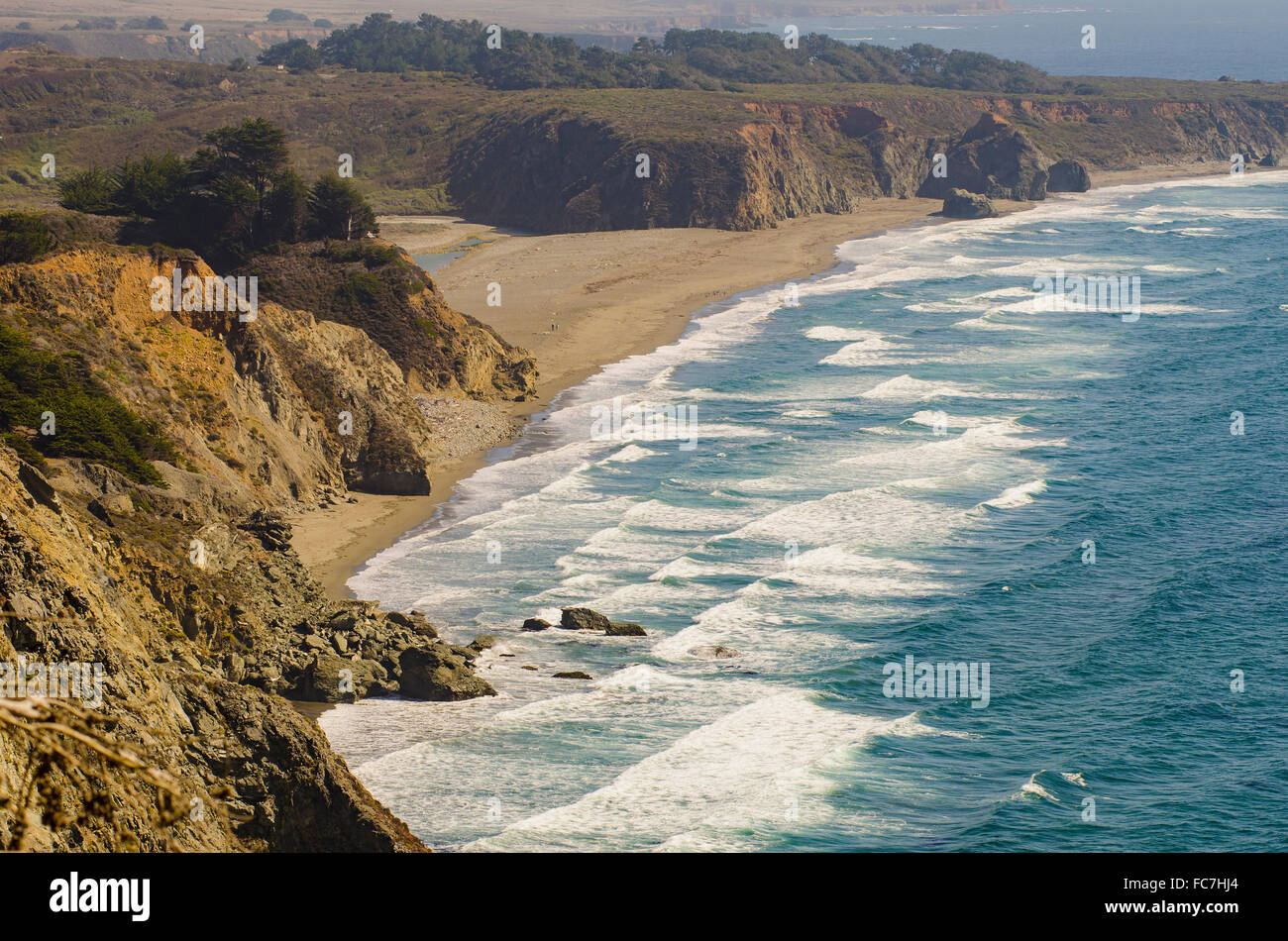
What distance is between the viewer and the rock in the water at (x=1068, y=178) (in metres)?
149

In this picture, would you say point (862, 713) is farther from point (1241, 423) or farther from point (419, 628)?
point (1241, 423)

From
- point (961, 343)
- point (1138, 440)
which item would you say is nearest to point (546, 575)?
point (1138, 440)

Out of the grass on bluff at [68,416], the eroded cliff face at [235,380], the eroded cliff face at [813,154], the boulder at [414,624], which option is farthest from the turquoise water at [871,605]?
the eroded cliff face at [813,154]

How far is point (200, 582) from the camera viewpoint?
30.6 meters

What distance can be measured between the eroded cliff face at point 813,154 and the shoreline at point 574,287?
13.0 ft

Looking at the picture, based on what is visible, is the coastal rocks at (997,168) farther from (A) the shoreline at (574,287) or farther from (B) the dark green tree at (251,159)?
(B) the dark green tree at (251,159)

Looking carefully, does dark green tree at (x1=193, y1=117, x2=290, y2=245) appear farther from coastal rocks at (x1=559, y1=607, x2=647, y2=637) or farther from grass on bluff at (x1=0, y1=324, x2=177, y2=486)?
coastal rocks at (x1=559, y1=607, x2=647, y2=637)

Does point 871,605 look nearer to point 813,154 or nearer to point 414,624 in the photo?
point 414,624

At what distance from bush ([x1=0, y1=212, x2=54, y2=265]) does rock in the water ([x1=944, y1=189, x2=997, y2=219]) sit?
103142 mm

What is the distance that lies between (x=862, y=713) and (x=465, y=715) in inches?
384

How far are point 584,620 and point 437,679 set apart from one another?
5744mm

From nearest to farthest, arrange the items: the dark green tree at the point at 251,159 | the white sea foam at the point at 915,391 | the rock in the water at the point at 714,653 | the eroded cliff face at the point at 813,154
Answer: the rock in the water at the point at 714,653 < the white sea foam at the point at 915,391 < the dark green tree at the point at 251,159 < the eroded cliff face at the point at 813,154

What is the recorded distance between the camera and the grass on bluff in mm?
34875

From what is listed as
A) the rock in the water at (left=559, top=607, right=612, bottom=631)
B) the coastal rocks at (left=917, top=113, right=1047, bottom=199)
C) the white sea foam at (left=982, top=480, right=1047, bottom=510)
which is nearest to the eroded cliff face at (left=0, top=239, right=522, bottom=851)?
the rock in the water at (left=559, top=607, right=612, bottom=631)
